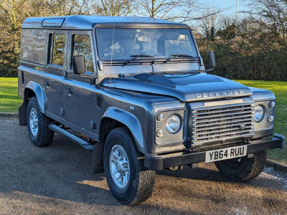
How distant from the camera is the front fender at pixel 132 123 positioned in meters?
4.01

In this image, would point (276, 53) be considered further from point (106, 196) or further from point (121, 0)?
point (106, 196)

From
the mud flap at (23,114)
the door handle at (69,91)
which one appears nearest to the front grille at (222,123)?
the door handle at (69,91)

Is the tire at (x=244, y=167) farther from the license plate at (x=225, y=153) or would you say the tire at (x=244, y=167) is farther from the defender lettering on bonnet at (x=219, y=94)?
the defender lettering on bonnet at (x=219, y=94)

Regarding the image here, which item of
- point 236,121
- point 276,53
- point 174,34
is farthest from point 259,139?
point 276,53

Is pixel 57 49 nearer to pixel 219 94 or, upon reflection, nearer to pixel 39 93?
pixel 39 93

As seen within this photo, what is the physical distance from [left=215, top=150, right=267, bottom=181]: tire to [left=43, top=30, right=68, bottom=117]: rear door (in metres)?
2.76

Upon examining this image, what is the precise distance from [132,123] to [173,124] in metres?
0.47

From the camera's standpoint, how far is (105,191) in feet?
16.1

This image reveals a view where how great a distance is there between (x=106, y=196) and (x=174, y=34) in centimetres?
267

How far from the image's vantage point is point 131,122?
4137mm

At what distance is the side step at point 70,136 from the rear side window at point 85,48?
1.08 meters

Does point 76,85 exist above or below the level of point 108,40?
below

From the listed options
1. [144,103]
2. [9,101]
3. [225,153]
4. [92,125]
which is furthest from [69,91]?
[9,101]

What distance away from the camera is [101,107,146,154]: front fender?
401cm
